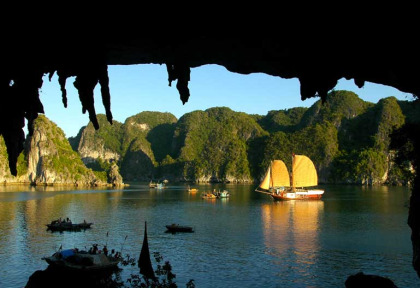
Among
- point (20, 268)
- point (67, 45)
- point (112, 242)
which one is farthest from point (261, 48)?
point (112, 242)

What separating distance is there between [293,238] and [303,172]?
5573cm

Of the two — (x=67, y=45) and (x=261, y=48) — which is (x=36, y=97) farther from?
(x=261, y=48)

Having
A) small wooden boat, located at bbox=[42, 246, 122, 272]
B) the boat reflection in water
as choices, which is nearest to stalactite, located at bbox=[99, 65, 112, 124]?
small wooden boat, located at bbox=[42, 246, 122, 272]

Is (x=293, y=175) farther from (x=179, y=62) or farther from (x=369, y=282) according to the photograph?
(x=179, y=62)

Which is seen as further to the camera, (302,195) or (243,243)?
(302,195)

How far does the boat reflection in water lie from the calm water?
75 millimetres

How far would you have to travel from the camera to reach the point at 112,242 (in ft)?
128

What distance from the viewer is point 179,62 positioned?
8.18 m

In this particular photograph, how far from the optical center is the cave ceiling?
23.0 ft

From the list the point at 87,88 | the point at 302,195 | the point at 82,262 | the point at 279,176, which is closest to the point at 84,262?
the point at 82,262

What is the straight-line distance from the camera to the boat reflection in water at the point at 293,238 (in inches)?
1163

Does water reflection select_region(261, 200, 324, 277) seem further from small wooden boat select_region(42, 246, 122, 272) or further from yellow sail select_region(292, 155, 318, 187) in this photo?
yellow sail select_region(292, 155, 318, 187)

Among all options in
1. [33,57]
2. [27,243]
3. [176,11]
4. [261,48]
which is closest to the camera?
[176,11]

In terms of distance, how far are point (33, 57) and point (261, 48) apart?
404cm
